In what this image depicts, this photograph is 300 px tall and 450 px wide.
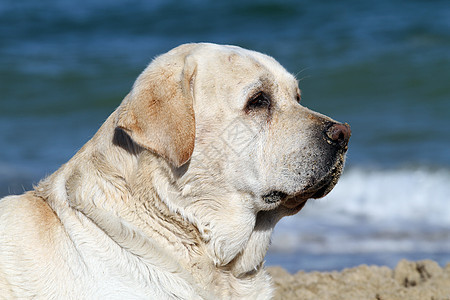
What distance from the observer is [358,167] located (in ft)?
29.5

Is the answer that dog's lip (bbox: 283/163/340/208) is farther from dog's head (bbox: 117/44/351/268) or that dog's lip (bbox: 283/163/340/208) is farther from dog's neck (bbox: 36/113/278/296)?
dog's neck (bbox: 36/113/278/296)

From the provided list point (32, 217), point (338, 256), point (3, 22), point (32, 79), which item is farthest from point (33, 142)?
point (3, 22)

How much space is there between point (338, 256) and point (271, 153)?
134 inches

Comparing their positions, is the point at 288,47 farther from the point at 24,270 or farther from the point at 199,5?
the point at 24,270

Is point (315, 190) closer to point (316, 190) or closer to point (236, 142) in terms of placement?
point (316, 190)

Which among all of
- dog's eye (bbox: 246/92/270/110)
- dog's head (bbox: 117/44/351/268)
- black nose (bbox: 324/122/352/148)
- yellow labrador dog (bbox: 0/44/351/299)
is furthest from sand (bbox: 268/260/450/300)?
dog's eye (bbox: 246/92/270/110)

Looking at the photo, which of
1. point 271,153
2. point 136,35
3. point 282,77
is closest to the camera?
point 271,153

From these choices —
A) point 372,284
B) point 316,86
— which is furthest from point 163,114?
point 316,86

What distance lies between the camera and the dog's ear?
Result: 3102 millimetres

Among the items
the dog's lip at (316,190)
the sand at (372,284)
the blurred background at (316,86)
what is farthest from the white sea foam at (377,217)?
the dog's lip at (316,190)

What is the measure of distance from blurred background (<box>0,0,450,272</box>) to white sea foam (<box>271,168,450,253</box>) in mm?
19

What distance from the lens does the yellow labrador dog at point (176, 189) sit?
312 cm

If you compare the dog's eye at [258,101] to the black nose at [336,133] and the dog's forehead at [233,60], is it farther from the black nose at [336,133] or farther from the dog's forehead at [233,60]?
the black nose at [336,133]

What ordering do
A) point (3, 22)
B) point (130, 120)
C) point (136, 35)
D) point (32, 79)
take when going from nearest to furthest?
point (130, 120) < point (32, 79) < point (136, 35) < point (3, 22)
